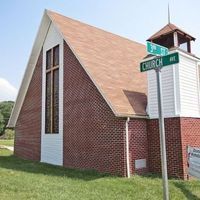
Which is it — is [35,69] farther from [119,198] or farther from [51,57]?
[119,198]

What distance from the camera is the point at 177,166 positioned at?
474 inches

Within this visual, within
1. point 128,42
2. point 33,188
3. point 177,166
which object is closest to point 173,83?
point 177,166

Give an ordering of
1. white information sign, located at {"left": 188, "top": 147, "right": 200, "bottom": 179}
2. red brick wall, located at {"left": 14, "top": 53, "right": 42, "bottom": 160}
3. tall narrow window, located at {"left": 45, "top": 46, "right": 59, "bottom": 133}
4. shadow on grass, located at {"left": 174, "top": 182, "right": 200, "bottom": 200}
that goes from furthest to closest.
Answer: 1. red brick wall, located at {"left": 14, "top": 53, "right": 42, "bottom": 160}
2. tall narrow window, located at {"left": 45, "top": 46, "right": 59, "bottom": 133}
3. white information sign, located at {"left": 188, "top": 147, "right": 200, "bottom": 179}
4. shadow on grass, located at {"left": 174, "top": 182, "right": 200, "bottom": 200}

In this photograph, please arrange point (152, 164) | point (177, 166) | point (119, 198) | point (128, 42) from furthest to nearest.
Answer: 1. point (128, 42)
2. point (152, 164)
3. point (177, 166)
4. point (119, 198)

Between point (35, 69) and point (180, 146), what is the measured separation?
11355 millimetres

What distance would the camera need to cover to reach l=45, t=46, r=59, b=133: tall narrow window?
17.2 metres

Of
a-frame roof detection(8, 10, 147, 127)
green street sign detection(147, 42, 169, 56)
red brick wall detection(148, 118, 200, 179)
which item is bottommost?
red brick wall detection(148, 118, 200, 179)

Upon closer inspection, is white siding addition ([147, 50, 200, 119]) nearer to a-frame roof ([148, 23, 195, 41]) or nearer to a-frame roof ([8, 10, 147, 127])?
a-frame roof ([8, 10, 147, 127])

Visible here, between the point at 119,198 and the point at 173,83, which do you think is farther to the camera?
the point at 173,83

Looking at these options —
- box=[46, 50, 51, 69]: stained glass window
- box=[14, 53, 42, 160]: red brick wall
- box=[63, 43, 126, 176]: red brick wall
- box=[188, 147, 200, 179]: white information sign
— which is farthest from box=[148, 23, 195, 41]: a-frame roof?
box=[14, 53, 42, 160]: red brick wall

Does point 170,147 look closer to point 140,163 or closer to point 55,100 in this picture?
point 140,163

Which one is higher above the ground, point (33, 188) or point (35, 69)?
point (35, 69)

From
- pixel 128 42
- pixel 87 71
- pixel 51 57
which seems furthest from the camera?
Result: pixel 128 42

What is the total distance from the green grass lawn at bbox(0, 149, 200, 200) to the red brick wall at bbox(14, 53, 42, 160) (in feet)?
21.6
